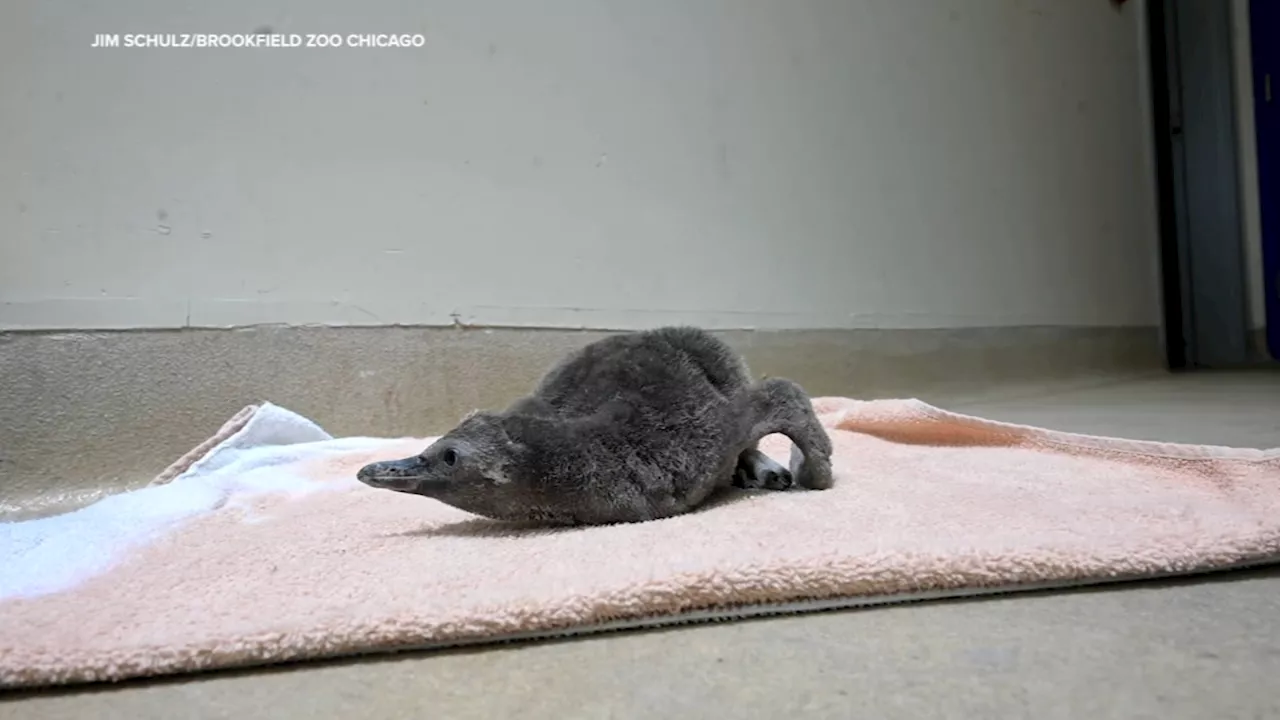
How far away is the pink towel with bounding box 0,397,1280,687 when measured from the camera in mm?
450

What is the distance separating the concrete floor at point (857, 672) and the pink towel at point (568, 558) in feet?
0.04

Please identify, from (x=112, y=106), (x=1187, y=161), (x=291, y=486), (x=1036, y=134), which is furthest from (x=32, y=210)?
(x=1187, y=161)

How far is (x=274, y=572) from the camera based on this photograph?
0.57 meters

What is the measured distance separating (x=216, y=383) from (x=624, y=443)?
0.91 metres

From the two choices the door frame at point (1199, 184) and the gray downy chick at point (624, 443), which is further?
the door frame at point (1199, 184)

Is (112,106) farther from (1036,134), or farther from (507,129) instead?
(1036,134)

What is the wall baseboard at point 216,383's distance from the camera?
1194 mm

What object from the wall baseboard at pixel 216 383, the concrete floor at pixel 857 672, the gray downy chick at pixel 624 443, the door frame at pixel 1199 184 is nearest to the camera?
the concrete floor at pixel 857 672

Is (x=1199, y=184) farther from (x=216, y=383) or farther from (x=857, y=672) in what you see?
(x=857, y=672)

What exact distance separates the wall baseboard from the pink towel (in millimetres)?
442

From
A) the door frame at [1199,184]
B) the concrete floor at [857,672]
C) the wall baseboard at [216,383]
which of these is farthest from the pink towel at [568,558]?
the door frame at [1199,184]

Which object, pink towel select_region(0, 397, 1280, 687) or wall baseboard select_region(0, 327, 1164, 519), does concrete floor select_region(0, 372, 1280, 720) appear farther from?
wall baseboard select_region(0, 327, 1164, 519)

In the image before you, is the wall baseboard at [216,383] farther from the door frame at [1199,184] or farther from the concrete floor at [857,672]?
the door frame at [1199,184]

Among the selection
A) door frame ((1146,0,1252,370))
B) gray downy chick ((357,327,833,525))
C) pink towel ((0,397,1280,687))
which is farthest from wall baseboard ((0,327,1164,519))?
door frame ((1146,0,1252,370))
